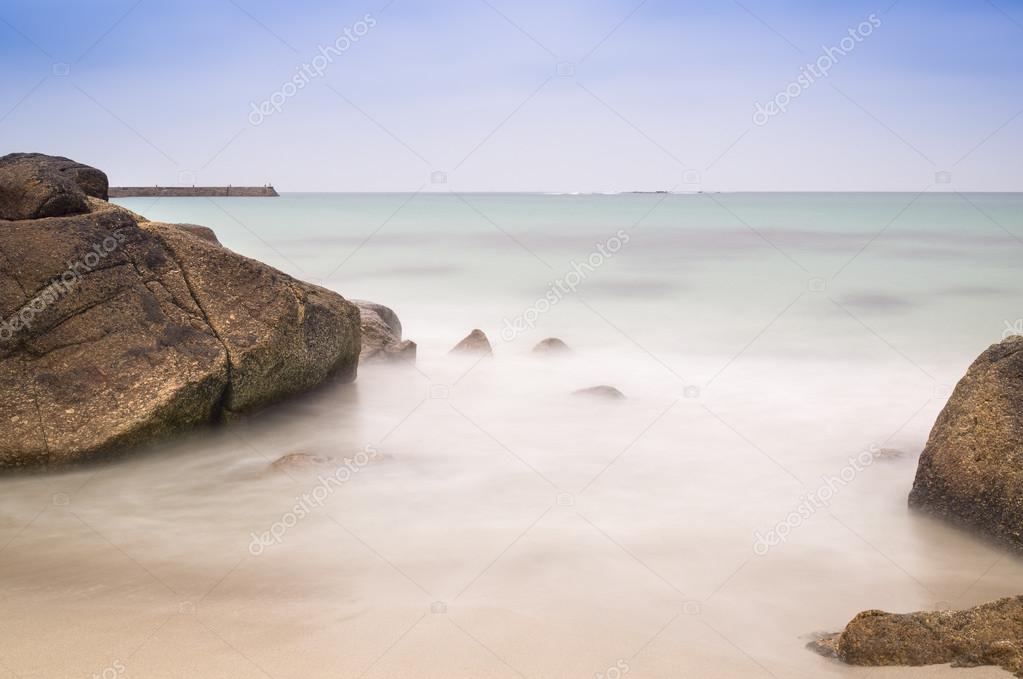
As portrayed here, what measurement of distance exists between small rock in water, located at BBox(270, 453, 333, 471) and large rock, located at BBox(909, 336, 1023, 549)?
4184 millimetres

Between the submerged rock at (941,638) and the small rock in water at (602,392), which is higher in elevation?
the small rock in water at (602,392)

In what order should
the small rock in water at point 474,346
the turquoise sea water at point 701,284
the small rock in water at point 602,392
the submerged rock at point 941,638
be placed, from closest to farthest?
the submerged rock at point 941,638
the small rock in water at point 602,392
the small rock in water at point 474,346
the turquoise sea water at point 701,284

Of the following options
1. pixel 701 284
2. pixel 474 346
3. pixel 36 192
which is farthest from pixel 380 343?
pixel 701 284

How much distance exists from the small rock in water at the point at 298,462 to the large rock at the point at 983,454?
13.7ft

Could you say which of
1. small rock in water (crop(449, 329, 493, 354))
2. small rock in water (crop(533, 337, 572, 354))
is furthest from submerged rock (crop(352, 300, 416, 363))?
small rock in water (crop(533, 337, 572, 354))

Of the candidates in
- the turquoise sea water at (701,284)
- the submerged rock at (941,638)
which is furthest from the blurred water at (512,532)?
the turquoise sea water at (701,284)

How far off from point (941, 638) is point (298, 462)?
175 inches

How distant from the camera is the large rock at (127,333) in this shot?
20.9 feet

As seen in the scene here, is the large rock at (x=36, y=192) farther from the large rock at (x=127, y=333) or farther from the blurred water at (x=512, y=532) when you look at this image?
the blurred water at (x=512, y=532)

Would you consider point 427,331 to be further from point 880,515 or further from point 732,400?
point 880,515

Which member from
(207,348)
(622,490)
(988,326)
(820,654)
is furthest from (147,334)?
(988,326)

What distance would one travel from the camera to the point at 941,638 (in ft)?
12.6

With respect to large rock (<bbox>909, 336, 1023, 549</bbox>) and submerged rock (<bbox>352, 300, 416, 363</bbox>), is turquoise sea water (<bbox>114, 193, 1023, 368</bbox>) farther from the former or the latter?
large rock (<bbox>909, 336, 1023, 549</bbox>)

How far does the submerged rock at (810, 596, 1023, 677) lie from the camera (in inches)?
147
